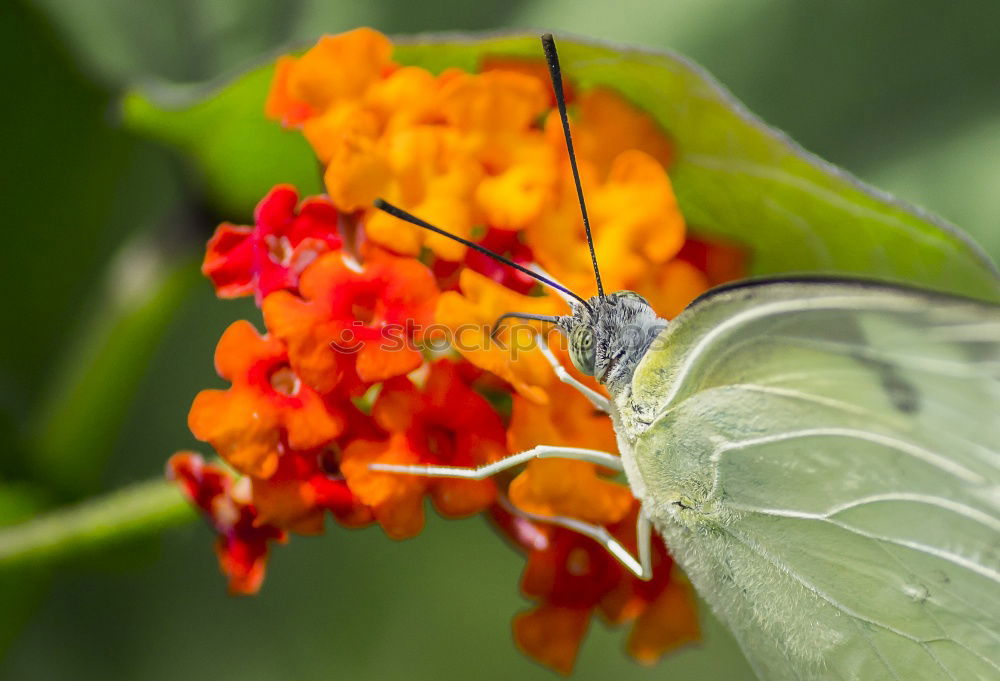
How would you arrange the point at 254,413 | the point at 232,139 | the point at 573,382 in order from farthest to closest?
the point at 232,139 → the point at 573,382 → the point at 254,413

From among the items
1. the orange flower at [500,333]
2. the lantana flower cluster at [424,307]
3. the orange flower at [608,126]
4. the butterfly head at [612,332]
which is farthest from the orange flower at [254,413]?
the orange flower at [608,126]

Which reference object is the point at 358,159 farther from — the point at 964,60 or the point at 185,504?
the point at 964,60

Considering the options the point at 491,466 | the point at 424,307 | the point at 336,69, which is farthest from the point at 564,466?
the point at 336,69

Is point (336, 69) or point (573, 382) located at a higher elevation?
point (336, 69)

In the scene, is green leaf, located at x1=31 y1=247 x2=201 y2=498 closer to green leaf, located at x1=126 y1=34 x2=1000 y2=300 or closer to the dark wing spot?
green leaf, located at x1=126 y1=34 x2=1000 y2=300

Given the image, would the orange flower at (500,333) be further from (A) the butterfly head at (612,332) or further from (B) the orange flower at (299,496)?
(B) the orange flower at (299,496)

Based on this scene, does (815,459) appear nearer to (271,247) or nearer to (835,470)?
(835,470)

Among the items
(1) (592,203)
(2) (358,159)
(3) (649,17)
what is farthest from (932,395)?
(3) (649,17)
